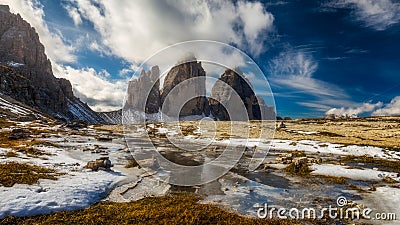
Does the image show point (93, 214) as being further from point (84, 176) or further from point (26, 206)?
point (84, 176)

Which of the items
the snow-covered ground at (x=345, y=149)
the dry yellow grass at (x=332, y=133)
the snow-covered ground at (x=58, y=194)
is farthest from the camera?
the dry yellow grass at (x=332, y=133)

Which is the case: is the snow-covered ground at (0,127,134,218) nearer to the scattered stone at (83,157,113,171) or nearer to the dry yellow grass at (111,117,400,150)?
the scattered stone at (83,157,113,171)

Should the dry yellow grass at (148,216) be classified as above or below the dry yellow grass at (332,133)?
below

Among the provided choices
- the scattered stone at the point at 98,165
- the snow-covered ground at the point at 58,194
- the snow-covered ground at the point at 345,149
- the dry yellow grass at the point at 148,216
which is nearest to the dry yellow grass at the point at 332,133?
the snow-covered ground at the point at 345,149

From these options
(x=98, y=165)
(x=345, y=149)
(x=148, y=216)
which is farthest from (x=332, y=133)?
(x=148, y=216)

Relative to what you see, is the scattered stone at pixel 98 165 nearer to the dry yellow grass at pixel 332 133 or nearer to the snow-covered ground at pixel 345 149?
the dry yellow grass at pixel 332 133

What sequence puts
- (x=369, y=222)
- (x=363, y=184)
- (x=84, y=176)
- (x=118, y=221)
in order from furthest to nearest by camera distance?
(x=363, y=184)
(x=84, y=176)
(x=369, y=222)
(x=118, y=221)

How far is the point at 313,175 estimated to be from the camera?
83.6 feet

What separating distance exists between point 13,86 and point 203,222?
211 m

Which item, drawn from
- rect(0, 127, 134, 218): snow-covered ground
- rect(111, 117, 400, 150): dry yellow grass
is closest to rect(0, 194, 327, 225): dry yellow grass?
rect(0, 127, 134, 218): snow-covered ground

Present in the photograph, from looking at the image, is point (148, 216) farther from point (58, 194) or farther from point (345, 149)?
point (345, 149)

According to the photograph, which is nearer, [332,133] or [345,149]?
[345,149]

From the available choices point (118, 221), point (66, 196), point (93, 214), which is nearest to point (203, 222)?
point (118, 221)

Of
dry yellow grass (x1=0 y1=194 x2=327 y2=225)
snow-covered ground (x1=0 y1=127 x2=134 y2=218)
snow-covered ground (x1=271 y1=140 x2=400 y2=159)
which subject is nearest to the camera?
dry yellow grass (x1=0 y1=194 x2=327 y2=225)
